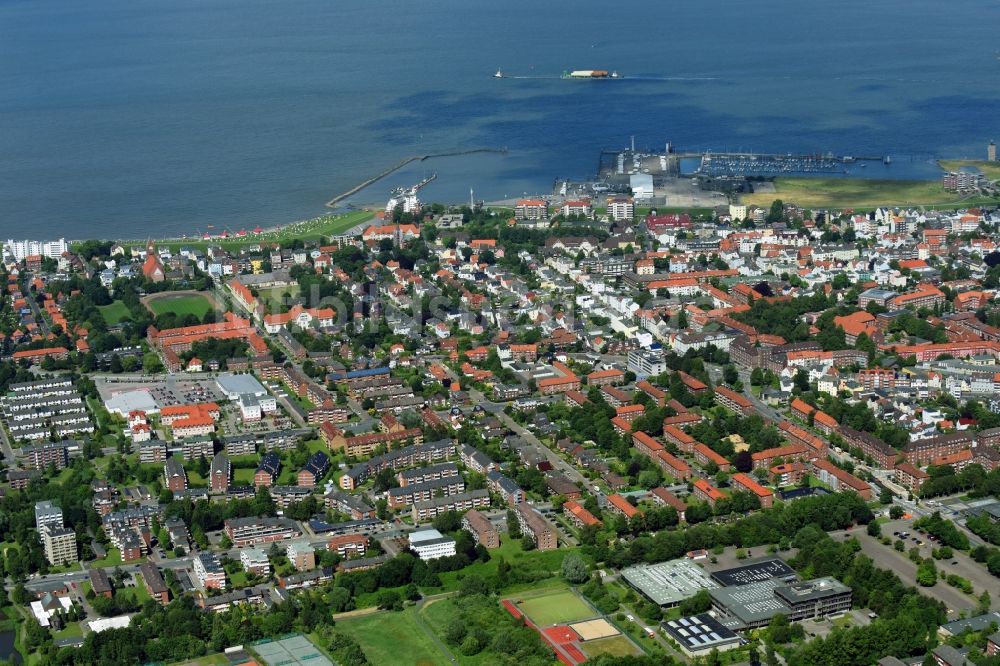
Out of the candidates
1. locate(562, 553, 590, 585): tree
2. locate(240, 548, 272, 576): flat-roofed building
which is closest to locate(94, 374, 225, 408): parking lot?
locate(240, 548, 272, 576): flat-roofed building

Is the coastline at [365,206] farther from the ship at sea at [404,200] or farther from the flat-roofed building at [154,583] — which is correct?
the flat-roofed building at [154,583]

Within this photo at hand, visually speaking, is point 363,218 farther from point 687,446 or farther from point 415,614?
point 415,614

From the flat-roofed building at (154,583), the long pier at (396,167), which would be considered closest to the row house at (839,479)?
the flat-roofed building at (154,583)

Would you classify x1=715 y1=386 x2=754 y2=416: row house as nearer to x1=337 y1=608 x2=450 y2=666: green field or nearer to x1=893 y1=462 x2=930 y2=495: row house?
x1=893 y1=462 x2=930 y2=495: row house

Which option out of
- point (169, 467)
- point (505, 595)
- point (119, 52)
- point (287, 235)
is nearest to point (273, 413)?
point (169, 467)

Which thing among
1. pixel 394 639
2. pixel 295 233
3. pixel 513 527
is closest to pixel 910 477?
pixel 513 527

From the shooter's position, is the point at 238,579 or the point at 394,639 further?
the point at 238,579

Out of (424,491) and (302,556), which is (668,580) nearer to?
(424,491)
